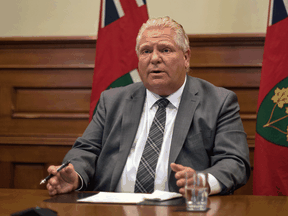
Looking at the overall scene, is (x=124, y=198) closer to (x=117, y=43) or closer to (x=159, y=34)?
(x=159, y=34)

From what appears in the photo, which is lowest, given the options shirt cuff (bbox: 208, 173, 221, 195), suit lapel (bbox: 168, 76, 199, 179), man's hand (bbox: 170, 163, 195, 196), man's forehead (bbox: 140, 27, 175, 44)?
shirt cuff (bbox: 208, 173, 221, 195)

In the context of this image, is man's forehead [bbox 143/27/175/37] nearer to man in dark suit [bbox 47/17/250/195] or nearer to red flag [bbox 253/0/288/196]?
man in dark suit [bbox 47/17/250/195]

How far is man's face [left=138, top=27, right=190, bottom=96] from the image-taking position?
1.75 meters

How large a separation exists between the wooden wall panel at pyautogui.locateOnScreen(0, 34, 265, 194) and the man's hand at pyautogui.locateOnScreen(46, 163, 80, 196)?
Result: 127cm

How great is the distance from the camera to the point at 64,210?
979mm

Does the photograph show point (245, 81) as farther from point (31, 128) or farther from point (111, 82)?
point (31, 128)

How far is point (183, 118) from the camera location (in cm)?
166

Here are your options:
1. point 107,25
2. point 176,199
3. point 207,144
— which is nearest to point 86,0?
point 107,25

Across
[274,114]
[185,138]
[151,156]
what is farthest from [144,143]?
[274,114]

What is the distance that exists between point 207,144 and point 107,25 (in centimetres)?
120

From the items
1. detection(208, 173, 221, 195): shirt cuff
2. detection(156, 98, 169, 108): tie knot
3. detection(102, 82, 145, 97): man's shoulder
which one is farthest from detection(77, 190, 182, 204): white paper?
detection(102, 82, 145, 97): man's shoulder

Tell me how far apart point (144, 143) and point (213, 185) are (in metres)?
0.52

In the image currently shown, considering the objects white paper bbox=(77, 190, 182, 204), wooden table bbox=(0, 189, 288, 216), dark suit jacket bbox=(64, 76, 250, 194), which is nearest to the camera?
wooden table bbox=(0, 189, 288, 216)

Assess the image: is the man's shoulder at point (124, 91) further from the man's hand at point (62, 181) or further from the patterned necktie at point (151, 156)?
the man's hand at point (62, 181)
